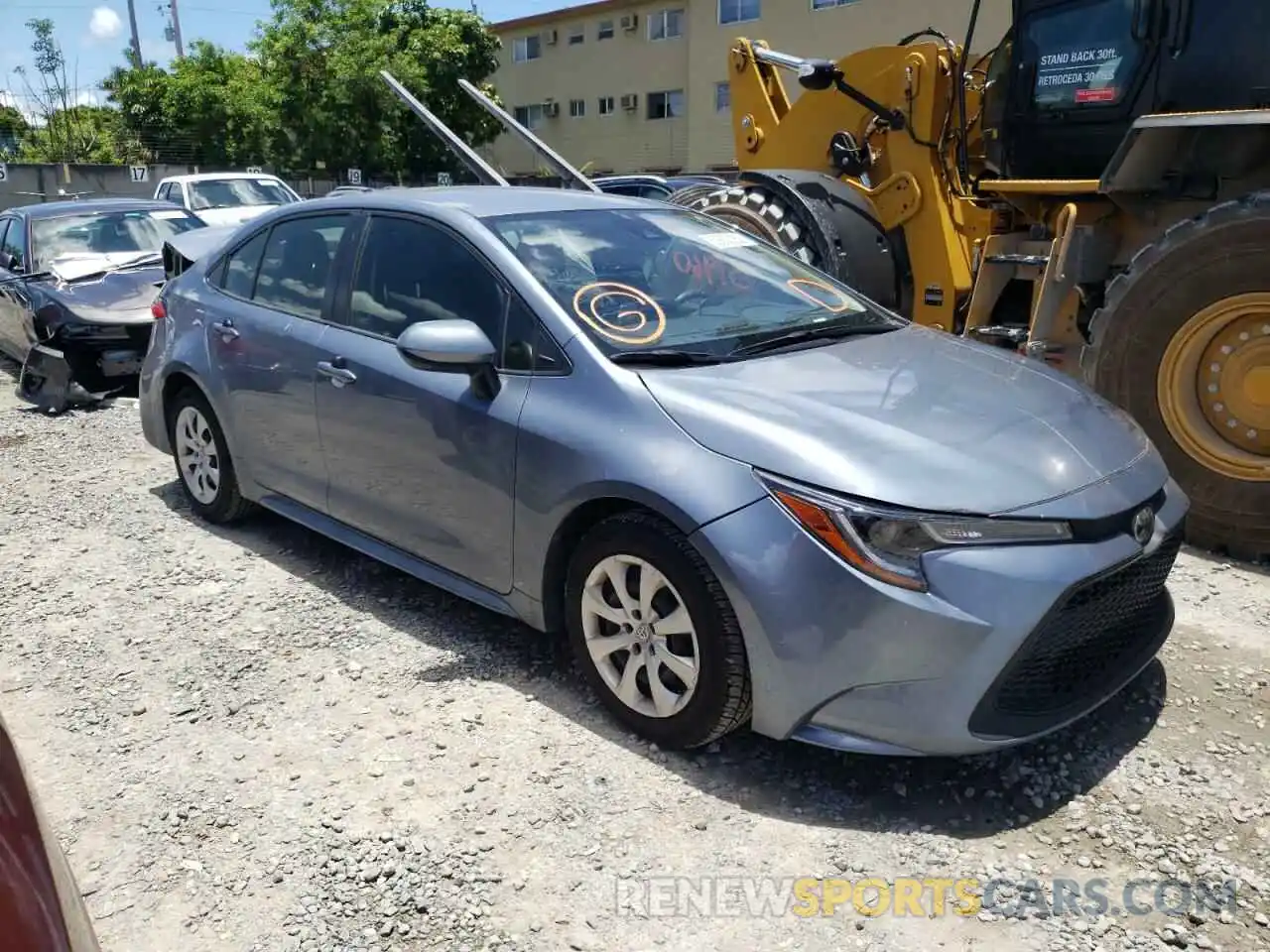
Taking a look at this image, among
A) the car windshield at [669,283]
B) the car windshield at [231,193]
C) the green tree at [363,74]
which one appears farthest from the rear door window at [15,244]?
the green tree at [363,74]

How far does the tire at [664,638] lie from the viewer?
9.30 ft

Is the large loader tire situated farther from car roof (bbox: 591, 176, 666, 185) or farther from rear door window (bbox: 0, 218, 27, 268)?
car roof (bbox: 591, 176, 666, 185)

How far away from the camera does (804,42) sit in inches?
1048

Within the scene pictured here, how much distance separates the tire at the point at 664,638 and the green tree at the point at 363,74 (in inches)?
1179

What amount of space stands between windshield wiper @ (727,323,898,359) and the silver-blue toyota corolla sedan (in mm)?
12

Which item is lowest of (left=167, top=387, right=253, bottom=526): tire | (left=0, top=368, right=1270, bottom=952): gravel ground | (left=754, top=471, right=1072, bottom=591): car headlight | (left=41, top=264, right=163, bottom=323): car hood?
(left=0, top=368, right=1270, bottom=952): gravel ground

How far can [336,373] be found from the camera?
403 cm

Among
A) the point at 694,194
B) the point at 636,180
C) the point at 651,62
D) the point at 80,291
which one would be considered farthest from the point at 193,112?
the point at 694,194

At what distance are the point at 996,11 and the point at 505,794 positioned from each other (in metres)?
23.1

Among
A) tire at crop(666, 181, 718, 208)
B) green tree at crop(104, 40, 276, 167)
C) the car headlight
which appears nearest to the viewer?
the car headlight

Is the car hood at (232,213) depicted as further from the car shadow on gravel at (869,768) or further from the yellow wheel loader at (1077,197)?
the car shadow on gravel at (869,768)

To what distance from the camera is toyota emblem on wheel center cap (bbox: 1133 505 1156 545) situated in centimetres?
289

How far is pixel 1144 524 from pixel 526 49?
3858cm

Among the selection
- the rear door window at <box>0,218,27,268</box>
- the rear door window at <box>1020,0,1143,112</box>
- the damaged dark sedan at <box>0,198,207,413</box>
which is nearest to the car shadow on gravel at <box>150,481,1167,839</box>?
the rear door window at <box>1020,0,1143,112</box>
